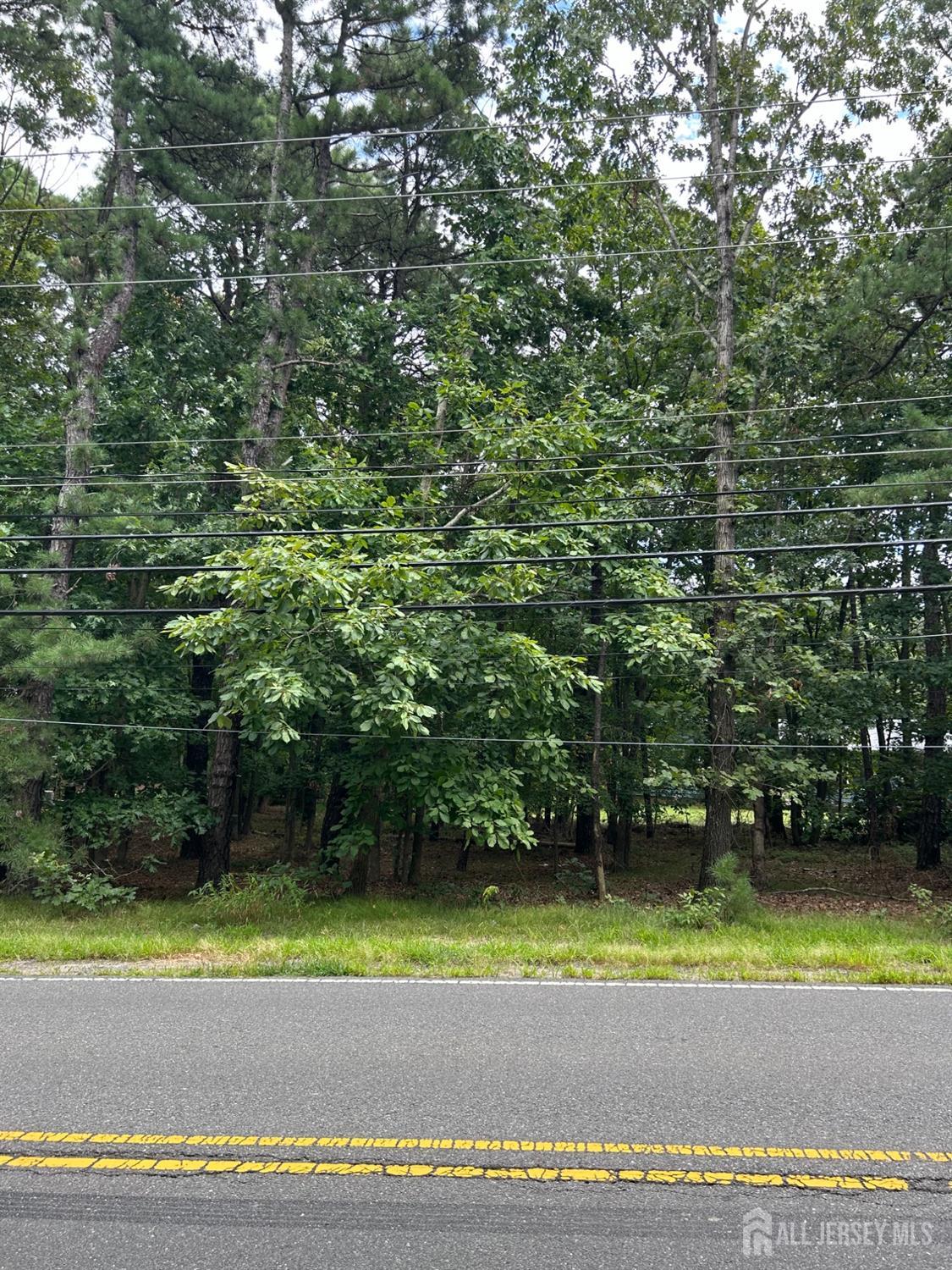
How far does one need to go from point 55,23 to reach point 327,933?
1589 cm

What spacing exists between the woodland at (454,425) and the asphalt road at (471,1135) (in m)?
4.50

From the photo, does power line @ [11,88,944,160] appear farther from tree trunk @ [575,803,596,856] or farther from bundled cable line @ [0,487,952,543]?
tree trunk @ [575,803,596,856]

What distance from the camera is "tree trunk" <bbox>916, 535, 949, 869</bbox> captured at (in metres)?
14.7

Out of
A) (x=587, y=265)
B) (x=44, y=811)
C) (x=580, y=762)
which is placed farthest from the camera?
(x=587, y=265)

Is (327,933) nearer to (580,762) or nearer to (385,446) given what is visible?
(580,762)

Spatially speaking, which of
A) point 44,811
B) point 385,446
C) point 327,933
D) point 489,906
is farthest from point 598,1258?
point 385,446

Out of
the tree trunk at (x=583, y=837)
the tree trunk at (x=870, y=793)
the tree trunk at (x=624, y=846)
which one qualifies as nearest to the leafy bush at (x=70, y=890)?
the tree trunk at (x=624, y=846)

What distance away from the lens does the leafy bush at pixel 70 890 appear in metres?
11.3

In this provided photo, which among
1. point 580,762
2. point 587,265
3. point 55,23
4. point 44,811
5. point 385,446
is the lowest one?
point 44,811

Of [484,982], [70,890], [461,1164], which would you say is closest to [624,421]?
[484,982]

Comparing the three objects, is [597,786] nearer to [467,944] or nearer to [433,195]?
[467,944]

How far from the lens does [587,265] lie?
17359 millimetres

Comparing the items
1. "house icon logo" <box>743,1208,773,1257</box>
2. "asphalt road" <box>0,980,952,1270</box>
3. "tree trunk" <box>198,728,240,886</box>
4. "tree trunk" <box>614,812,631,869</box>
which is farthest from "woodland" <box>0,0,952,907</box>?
"house icon logo" <box>743,1208,773,1257</box>

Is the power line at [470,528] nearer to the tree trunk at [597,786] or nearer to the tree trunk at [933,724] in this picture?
the tree trunk at [597,786]
